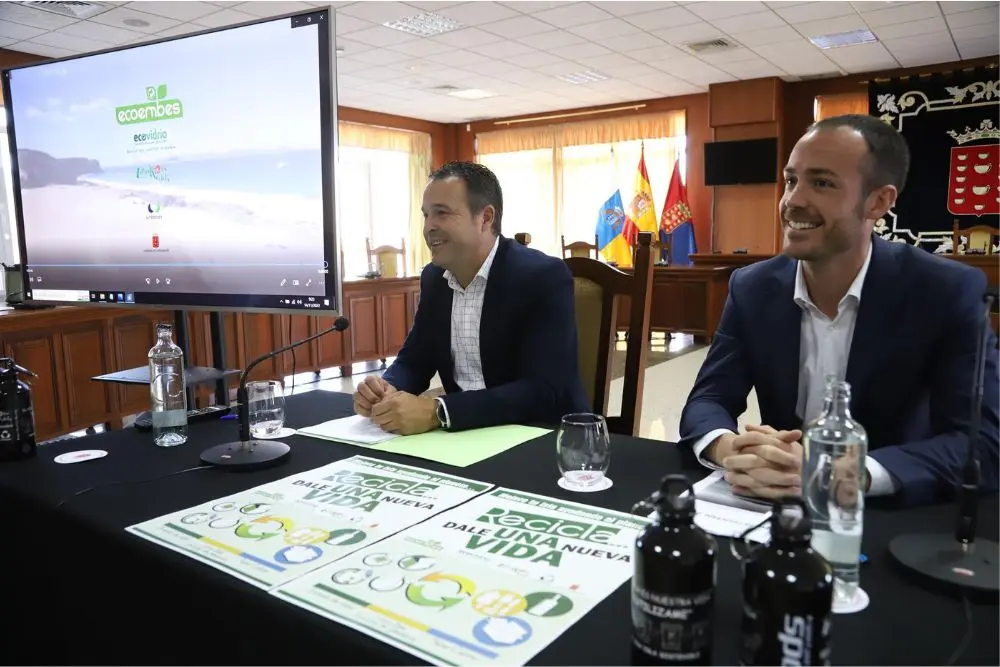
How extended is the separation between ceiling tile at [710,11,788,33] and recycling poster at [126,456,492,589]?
5645 millimetres

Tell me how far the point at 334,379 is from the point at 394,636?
17.8 ft

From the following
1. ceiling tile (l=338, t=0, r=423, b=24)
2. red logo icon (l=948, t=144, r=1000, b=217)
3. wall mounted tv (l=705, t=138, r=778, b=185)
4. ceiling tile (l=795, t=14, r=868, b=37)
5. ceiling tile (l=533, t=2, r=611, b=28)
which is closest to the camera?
ceiling tile (l=338, t=0, r=423, b=24)

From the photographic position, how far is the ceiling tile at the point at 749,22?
5680 millimetres

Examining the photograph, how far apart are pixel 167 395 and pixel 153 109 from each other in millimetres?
653

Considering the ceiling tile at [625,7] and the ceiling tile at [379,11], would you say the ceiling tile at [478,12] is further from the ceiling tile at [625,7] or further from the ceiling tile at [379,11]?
the ceiling tile at [625,7]

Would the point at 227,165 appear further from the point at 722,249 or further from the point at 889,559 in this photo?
the point at 722,249

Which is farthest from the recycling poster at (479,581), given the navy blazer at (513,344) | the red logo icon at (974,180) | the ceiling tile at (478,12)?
the red logo icon at (974,180)

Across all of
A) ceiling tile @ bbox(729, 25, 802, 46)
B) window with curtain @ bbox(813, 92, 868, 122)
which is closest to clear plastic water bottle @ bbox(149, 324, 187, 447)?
ceiling tile @ bbox(729, 25, 802, 46)

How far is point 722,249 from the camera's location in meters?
8.77

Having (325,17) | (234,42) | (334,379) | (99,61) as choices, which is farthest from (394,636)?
(334,379)

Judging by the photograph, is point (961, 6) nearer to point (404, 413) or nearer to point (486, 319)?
point (486, 319)

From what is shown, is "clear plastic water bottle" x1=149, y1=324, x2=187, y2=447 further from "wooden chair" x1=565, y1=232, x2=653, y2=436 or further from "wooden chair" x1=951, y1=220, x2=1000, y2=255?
"wooden chair" x1=951, y1=220, x2=1000, y2=255

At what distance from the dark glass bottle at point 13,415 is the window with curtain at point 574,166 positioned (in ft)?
26.1

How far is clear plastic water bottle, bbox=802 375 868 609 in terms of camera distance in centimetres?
73
